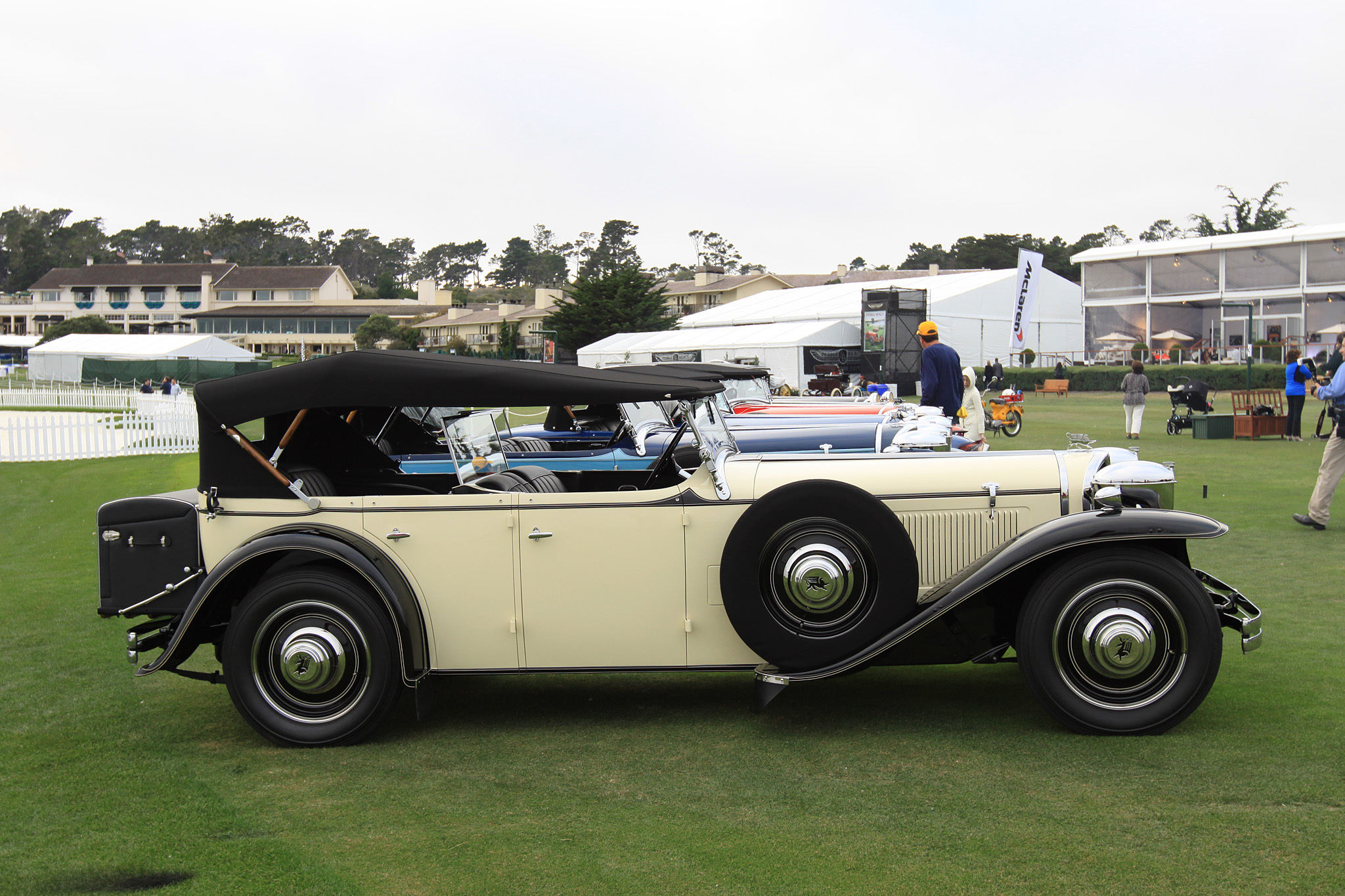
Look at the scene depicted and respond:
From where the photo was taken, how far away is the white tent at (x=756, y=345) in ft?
130

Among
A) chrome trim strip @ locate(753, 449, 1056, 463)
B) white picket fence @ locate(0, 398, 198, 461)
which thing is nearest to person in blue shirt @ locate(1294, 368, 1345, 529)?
chrome trim strip @ locate(753, 449, 1056, 463)

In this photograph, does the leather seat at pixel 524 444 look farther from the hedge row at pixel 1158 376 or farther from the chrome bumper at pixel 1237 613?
the hedge row at pixel 1158 376

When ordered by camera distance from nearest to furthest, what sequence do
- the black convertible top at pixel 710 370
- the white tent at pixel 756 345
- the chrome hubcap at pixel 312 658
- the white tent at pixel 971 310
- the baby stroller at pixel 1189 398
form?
the chrome hubcap at pixel 312 658, the black convertible top at pixel 710 370, the baby stroller at pixel 1189 398, the white tent at pixel 756 345, the white tent at pixel 971 310

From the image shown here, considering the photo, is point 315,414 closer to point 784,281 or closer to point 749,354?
point 749,354

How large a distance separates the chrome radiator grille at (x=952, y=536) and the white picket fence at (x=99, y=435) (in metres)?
17.2

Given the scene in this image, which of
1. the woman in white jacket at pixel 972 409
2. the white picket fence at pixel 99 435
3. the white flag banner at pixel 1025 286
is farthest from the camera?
the white flag banner at pixel 1025 286

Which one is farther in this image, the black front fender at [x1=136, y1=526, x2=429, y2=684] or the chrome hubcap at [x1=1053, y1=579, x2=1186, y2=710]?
the black front fender at [x1=136, y1=526, x2=429, y2=684]

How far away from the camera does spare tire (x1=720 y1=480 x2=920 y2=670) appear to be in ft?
13.8

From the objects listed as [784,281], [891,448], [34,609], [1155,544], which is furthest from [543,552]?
[784,281]

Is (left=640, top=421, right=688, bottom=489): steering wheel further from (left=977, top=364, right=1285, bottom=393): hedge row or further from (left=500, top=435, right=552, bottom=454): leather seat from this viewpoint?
(left=977, top=364, right=1285, bottom=393): hedge row

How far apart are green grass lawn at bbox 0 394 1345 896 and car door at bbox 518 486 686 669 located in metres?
0.44

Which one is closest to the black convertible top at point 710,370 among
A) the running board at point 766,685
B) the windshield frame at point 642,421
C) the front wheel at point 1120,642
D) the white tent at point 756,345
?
the windshield frame at point 642,421

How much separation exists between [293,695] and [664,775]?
1.70 metres

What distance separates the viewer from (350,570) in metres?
4.43
